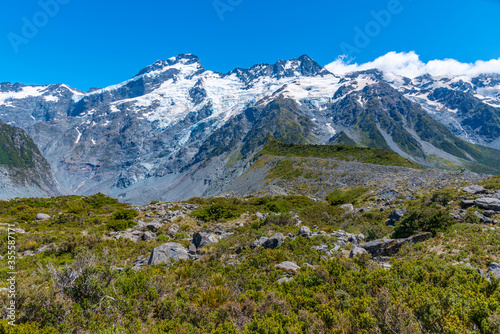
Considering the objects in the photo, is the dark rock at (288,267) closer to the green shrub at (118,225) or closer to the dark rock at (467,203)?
the green shrub at (118,225)

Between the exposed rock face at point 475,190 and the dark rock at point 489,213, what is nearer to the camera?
the dark rock at point 489,213

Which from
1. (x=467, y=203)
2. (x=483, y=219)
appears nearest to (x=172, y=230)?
(x=483, y=219)

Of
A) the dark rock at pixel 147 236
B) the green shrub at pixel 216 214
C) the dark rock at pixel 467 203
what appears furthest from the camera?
the green shrub at pixel 216 214

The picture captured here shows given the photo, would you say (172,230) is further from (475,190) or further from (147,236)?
(475,190)

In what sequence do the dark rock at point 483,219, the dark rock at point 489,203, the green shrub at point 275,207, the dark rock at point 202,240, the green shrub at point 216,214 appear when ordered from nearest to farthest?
the dark rock at point 483,219 < the dark rock at point 202,240 < the dark rock at point 489,203 < the green shrub at point 216,214 < the green shrub at point 275,207

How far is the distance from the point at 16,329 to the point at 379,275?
32.8 feet

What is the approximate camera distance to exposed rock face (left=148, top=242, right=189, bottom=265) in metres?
11.7

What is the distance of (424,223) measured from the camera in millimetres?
14102

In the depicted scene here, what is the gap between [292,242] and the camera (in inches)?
532

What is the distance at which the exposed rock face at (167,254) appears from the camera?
11.7 m

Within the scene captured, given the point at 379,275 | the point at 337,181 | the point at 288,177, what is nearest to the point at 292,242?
the point at 379,275

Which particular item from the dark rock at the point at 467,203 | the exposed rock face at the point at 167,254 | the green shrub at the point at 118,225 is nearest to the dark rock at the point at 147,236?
the green shrub at the point at 118,225

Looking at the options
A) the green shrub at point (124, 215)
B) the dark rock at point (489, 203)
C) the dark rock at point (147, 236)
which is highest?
the green shrub at point (124, 215)

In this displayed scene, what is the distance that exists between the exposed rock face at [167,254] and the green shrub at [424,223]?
42.7 feet
